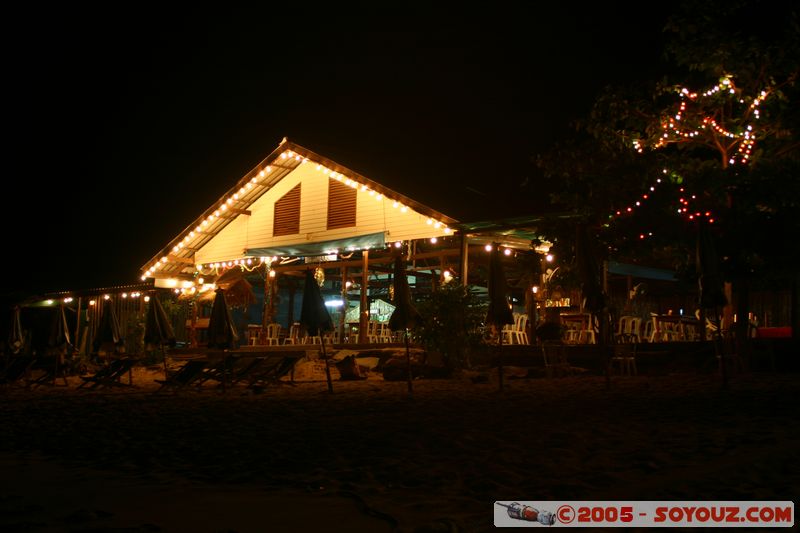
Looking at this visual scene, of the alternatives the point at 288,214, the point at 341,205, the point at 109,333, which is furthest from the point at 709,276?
the point at 109,333

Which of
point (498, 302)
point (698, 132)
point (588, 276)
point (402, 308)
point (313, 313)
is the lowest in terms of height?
point (313, 313)

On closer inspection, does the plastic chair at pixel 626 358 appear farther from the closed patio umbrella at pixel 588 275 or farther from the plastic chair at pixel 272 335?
the plastic chair at pixel 272 335

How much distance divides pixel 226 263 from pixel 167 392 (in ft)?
24.8

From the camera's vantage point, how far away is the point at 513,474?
4.70 meters

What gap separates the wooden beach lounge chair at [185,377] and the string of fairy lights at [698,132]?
849 cm

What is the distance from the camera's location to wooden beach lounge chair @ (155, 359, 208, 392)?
12891 mm

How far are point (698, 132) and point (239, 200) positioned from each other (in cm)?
1196

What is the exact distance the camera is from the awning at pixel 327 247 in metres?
16.1

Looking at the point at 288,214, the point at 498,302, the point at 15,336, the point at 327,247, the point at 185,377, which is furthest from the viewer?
the point at 288,214

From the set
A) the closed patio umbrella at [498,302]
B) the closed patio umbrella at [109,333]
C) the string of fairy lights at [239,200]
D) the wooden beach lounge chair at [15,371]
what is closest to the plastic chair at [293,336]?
the string of fairy lights at [239,200]

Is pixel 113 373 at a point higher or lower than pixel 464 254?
lower

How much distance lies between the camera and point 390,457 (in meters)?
5.45

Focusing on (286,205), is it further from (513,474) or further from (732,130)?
(513,474)

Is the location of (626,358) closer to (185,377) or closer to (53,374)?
(185,377)
